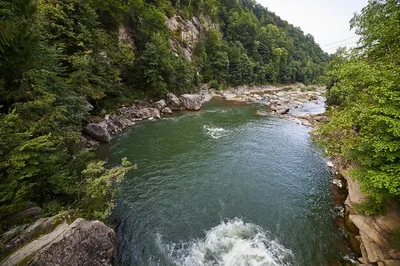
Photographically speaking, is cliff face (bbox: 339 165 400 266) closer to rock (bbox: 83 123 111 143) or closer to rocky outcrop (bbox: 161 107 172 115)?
rock (bbox: 83 123 111 143)

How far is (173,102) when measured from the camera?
2916cm

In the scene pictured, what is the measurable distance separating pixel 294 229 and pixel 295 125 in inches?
717

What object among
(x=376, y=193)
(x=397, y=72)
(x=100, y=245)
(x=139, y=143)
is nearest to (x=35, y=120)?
(x=100, y=245)

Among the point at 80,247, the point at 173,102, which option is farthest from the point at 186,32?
the point at 80,247

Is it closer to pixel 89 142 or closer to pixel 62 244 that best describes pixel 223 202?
pixel 62 244

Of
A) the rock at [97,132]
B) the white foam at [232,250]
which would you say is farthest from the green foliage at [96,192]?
the rock at [97,132]

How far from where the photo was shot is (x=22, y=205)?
19.7ft

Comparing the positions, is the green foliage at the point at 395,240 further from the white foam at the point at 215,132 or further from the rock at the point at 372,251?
the white foam at the point at 215,132

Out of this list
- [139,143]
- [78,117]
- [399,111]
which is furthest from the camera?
[139,143]

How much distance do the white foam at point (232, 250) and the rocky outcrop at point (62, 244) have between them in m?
2.62

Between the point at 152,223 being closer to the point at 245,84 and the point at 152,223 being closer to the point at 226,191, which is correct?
the point at 226,191

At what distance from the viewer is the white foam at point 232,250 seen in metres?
7.00

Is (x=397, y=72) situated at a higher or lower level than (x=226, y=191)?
higher

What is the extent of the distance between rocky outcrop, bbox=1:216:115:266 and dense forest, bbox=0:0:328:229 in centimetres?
106
